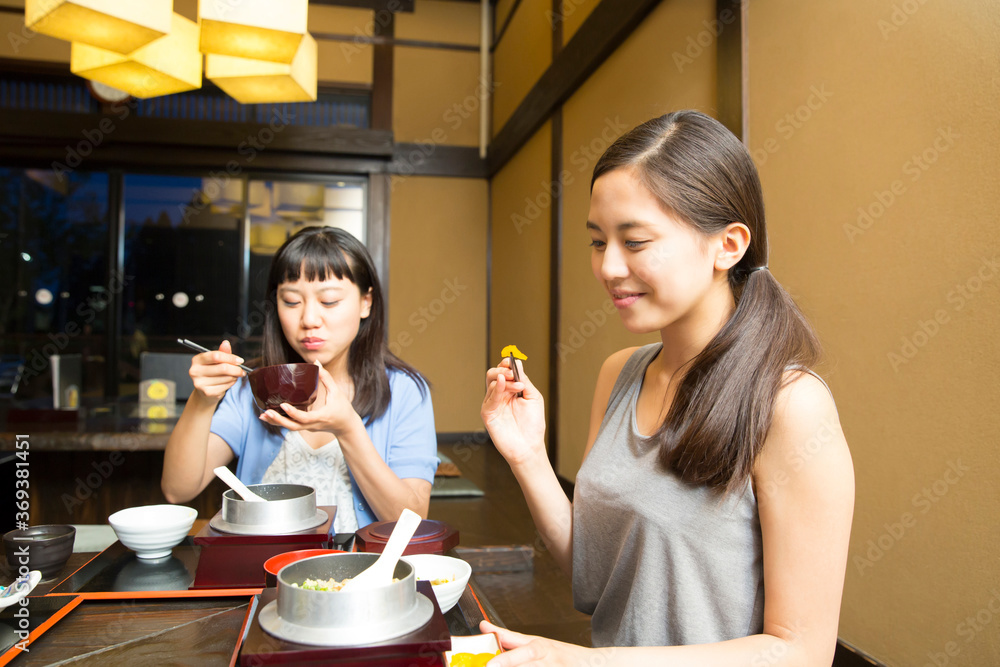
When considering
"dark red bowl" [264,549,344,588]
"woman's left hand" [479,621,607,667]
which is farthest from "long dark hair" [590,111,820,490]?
"dark red bowl" [264,549,344,588]

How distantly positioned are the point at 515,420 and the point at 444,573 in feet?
1.05

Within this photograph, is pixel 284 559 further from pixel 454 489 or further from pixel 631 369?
pixel 454 489

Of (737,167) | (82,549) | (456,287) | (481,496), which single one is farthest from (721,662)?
(456,287)

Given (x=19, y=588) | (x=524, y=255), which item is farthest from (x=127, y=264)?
(x=19, y=588)

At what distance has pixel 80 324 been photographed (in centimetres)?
632

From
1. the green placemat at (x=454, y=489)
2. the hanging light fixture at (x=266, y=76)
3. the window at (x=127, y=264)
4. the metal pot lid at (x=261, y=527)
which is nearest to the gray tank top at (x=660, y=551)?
the metal pot lid at (x=261, y=527)

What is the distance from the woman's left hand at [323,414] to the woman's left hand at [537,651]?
65 centimetres

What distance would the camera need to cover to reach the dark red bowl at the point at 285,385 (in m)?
1.26

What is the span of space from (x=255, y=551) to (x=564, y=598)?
212cm

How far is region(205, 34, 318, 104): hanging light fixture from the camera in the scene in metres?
2.54

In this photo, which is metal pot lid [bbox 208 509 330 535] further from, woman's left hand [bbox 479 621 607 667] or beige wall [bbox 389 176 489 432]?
beige wall [bbox 389 176 489 432]

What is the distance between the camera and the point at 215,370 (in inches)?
54.7

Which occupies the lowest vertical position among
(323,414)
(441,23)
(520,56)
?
(323,414)

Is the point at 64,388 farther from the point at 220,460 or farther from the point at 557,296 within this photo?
the point at 557,296
